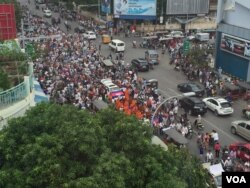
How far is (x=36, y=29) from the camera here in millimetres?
50781

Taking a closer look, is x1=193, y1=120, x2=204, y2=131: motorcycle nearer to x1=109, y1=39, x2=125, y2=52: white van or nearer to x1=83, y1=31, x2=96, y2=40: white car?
x1=109, y1=39, x2=125, y2=52: white van

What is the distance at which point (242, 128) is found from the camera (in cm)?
2489

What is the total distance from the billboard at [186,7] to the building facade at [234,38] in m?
17.1

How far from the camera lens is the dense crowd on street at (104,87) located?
24500mm

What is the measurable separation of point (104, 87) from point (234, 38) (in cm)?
1186

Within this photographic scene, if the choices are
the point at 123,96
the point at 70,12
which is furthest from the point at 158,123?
the point at 70,12

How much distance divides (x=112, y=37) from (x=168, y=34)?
6496mm

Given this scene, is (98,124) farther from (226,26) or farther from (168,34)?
(168,34)

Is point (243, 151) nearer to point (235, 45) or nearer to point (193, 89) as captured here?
point (193, 89)

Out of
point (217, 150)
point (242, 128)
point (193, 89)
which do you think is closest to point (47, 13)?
point (193, 89)

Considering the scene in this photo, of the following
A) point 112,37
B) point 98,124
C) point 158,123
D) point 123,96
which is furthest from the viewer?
point 112,37

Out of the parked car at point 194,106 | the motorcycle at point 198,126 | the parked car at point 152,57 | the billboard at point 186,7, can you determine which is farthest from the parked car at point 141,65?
the billboard at point 186,7

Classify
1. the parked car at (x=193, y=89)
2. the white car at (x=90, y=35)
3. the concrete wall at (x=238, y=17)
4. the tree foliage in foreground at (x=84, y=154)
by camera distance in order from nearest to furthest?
the tree foliage in foreground at (x=84, y=154) → the parked car at (x=193, y=89) → the concrete wall at (x=238, y=17) → the white car at (x=90, y=35)

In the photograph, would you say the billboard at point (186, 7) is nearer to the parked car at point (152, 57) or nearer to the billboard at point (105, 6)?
the billboard at point (105, 6)
